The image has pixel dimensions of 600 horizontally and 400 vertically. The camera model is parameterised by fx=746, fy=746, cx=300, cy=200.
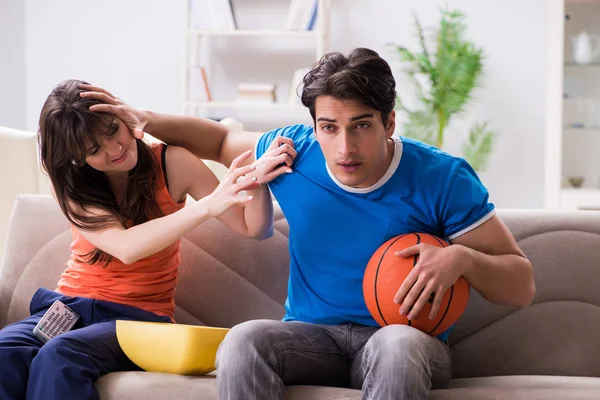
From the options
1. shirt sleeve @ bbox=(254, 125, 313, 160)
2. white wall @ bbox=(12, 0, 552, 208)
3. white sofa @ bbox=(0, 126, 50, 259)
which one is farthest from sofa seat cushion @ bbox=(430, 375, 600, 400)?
white wall @ bbox=(12, 0, 552, 208)

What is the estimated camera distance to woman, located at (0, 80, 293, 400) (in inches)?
72.2

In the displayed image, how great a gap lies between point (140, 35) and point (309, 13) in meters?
1.38

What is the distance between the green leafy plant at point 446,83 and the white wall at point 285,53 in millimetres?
280

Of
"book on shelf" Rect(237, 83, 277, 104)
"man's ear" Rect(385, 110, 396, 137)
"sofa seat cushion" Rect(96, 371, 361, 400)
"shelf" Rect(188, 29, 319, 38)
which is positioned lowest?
"sofa seat cushion" Rect(96, 371, 361, 400)

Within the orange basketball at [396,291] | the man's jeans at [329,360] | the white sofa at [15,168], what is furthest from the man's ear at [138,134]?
the white sofa at [15,168]

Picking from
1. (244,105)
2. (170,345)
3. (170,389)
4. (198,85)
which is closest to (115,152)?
(170,345)

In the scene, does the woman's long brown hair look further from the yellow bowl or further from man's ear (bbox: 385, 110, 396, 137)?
man's ear (bbox: 385, 110, 396, 137)

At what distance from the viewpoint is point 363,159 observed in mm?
1778

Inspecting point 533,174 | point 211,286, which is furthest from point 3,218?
point 533,174

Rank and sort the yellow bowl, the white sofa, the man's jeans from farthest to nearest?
the white sofa < the yellow bowl < the man's jeans

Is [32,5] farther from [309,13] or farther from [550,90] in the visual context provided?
[550,90]

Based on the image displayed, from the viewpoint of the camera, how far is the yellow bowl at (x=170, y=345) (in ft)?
5.87

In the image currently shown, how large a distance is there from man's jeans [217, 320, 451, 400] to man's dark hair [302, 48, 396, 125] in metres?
0.53

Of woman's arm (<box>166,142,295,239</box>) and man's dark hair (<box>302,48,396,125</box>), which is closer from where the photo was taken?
man's dark hair (<box>302,48,396,125</box>)
